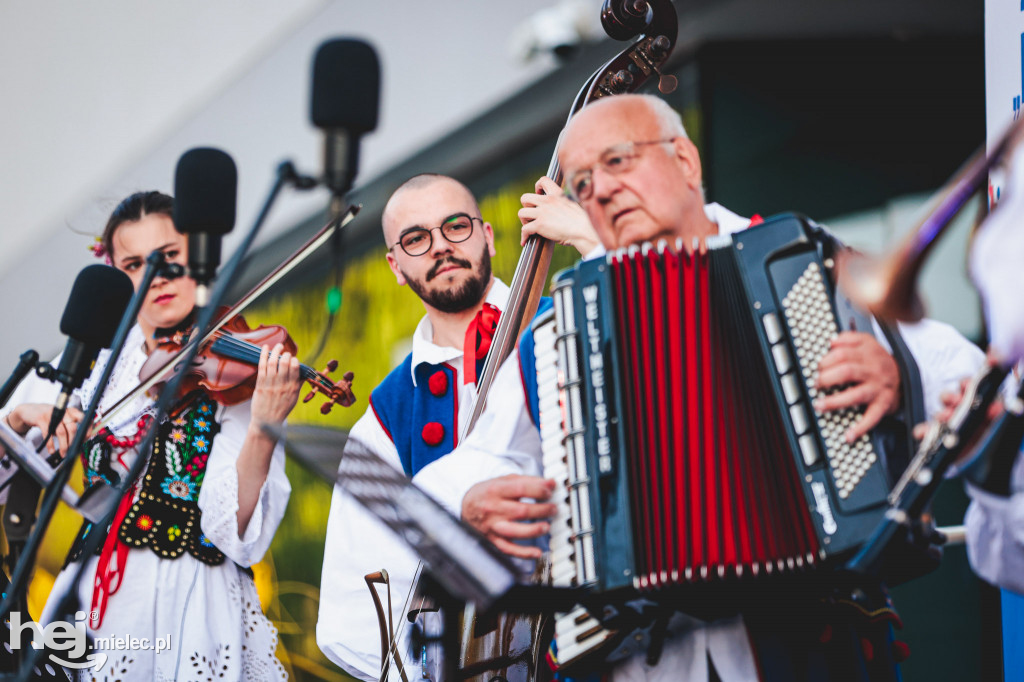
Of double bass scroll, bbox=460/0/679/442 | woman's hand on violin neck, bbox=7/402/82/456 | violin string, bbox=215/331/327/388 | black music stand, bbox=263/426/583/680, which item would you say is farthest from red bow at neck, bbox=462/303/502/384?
woman's hand on violin neck, bbox=7/402/82/456

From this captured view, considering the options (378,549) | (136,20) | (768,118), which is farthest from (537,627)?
(136,20)

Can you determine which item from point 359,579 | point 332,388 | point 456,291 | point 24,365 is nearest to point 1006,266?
point 456,291

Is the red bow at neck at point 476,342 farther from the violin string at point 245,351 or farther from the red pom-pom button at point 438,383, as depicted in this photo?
the violin string at point 245,351

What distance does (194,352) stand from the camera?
1953 millimetres

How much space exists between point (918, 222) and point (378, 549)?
1696 millimetres

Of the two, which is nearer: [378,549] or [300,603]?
[378,549]

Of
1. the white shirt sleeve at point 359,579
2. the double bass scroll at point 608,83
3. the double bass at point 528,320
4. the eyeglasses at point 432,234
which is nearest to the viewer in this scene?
the double bass at point 528,320

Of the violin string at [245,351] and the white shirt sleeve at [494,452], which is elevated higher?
the violin string at [245,351]

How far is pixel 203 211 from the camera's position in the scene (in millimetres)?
2113

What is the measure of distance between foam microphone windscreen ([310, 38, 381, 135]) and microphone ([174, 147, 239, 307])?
14.3 inches

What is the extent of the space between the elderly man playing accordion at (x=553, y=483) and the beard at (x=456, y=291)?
530mm

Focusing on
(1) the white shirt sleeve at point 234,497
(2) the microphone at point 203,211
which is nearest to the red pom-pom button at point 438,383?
(1) the white shirt sleeve at point 234,497

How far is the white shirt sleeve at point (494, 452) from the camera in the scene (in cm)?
206

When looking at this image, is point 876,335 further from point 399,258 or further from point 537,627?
point 399,258
